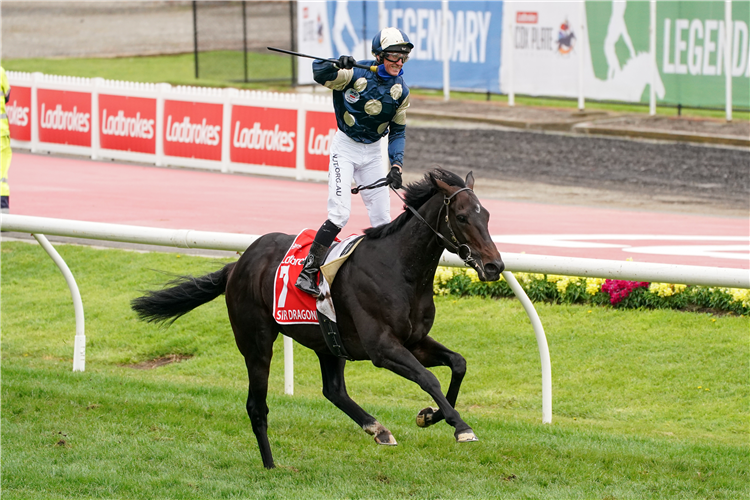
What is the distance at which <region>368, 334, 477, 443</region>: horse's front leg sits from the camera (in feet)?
15.6

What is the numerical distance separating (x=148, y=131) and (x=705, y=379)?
13.6 meters

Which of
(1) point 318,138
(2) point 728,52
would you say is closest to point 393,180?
(1) point 318,138

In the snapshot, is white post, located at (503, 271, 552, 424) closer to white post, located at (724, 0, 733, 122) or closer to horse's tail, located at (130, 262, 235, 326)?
horse's tail, located at (130, 262, 235, 326)

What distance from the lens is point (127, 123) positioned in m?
18.9

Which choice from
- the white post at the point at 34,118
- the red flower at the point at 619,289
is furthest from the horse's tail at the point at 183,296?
the white post at the point at 34,118

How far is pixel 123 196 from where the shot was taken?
15.0 meters

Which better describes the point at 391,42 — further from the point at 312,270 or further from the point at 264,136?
the point at 264,136

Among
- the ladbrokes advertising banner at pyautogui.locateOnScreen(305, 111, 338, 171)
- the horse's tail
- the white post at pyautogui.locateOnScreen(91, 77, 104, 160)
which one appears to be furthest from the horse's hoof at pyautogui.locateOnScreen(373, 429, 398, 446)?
the white post at pyautogui.locateOnScreen(91, 77, 104, 160)

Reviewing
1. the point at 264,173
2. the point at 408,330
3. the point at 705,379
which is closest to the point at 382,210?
the point at 408,330

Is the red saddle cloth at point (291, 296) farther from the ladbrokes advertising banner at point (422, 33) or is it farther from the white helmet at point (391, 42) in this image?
the ladbrokes advertising banner at point (422, 33)

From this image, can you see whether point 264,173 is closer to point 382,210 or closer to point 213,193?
A: point 213,193

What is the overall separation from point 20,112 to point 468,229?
56.8 feet

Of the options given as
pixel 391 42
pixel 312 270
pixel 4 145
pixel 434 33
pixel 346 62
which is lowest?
pixel 312 270

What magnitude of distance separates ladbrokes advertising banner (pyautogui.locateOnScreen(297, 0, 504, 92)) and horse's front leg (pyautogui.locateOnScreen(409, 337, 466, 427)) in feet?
60.8
